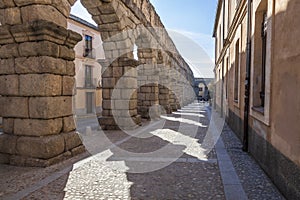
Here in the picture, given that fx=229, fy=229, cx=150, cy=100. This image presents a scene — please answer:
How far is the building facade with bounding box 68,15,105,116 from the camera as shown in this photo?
1730cm

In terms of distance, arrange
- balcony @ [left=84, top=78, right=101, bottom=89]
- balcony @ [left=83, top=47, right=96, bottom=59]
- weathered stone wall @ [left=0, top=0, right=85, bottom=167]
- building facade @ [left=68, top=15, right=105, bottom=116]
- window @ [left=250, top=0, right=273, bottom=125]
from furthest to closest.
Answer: balcony @ [left=84, top=78, right=101, bottom=89], balcony @ [left=83, top=47, right=96, bottom=59], building facade @ [left=68, top=15, right=105, bottom=116], window @ [left=250, top=0, right=273, bottom=125], weathered stone wall @ [left=0, top=0, right=85, bottom=167]

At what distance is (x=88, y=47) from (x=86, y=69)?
1.81 meters

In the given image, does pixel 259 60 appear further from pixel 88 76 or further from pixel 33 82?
pixel 88 76

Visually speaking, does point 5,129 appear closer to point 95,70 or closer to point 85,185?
point 85,185

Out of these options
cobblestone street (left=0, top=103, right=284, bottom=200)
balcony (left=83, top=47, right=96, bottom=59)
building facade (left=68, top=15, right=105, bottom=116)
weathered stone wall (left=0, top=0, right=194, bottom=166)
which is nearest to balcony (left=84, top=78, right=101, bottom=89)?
building facade (left=68, top=15, right=105, bottom=116)

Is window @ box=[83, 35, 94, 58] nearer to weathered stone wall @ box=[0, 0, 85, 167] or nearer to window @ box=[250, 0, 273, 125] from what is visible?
weathered stone wall @ box=[0, 0, 85, 167]

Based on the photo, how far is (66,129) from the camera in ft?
13.2

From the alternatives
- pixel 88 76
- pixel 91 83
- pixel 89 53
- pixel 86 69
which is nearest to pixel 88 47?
pixel 89 53

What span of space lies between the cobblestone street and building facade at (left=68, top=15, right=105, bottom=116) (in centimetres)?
1352

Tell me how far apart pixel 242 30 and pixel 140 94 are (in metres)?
5.68

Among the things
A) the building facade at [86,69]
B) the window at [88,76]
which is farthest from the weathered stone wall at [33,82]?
the window at [88,76]

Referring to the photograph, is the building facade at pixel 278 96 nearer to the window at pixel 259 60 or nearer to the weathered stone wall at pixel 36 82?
the window at pixel 259 60

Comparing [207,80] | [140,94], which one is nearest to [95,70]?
[140,94]

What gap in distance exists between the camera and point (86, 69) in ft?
60.1
